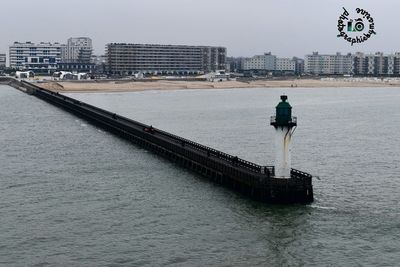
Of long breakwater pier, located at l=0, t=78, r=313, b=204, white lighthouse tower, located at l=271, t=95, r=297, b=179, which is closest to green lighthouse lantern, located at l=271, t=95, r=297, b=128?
white lighthouse tower, located at l=271, t=95, r=297, b=179

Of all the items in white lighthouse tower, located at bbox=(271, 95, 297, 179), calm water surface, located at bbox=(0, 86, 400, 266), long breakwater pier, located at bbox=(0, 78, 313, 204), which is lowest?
calm water surface, located at bbox=(0, 86, 400, 266)

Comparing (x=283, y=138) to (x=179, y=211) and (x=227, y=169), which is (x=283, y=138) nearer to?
(x=227, y=169)

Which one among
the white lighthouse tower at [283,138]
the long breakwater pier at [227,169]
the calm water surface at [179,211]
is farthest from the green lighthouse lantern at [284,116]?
the calm water surface at [179,211]

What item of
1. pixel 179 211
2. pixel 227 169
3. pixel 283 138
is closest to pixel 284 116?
pixel 283 138

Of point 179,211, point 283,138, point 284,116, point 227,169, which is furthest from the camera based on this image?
point 227,169

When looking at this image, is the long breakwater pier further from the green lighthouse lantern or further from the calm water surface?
the green lighthouse lantern

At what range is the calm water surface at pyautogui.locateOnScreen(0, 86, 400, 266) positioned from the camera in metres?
25.1

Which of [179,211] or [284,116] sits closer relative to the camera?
[179,211]

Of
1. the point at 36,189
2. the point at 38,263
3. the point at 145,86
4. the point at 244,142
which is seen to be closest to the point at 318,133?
the point at 244,142

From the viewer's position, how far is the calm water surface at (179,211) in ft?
82.4

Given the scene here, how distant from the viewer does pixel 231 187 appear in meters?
36.8

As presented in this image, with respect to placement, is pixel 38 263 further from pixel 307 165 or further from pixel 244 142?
pixel 244 142

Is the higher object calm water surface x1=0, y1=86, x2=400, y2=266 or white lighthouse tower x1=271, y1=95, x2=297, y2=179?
white lighthouse tower x1=271, y1=95, x2=297, y2=179

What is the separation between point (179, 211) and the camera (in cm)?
3161
